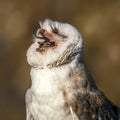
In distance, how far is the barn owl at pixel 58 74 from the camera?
5.04 meters

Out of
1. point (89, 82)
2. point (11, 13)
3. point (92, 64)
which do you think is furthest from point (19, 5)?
point (89, 82)

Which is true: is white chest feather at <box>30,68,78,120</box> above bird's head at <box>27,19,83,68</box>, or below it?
below

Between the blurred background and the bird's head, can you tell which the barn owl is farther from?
the blurred background

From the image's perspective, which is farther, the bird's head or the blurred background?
the blurred background

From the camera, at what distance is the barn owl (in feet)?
16.5

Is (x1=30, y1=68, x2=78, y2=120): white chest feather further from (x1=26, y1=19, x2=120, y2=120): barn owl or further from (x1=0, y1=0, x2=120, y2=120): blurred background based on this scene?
(x1=0, y1=0, x2=120, y2=120): blurred background

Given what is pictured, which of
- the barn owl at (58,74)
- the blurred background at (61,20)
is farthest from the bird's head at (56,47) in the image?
the blurred background at (61,20)

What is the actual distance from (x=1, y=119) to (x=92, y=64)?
1.34m

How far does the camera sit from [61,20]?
1087 centimetres

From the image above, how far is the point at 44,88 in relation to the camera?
507cm

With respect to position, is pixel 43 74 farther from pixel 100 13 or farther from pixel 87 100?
pixel 100 13

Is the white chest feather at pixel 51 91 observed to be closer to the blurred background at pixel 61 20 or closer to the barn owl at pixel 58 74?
the barn owl at pixel 58 74

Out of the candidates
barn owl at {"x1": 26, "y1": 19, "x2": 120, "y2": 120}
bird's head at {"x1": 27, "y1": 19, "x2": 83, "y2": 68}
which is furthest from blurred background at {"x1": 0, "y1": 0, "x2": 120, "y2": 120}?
bird's head at {"x1": 27, "y1": 19, "x2": 83, "y2": 68}

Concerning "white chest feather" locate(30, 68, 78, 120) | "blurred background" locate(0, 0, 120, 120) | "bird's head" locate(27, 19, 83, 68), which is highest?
"bird's head" locate(27, 19, 83, 68)
